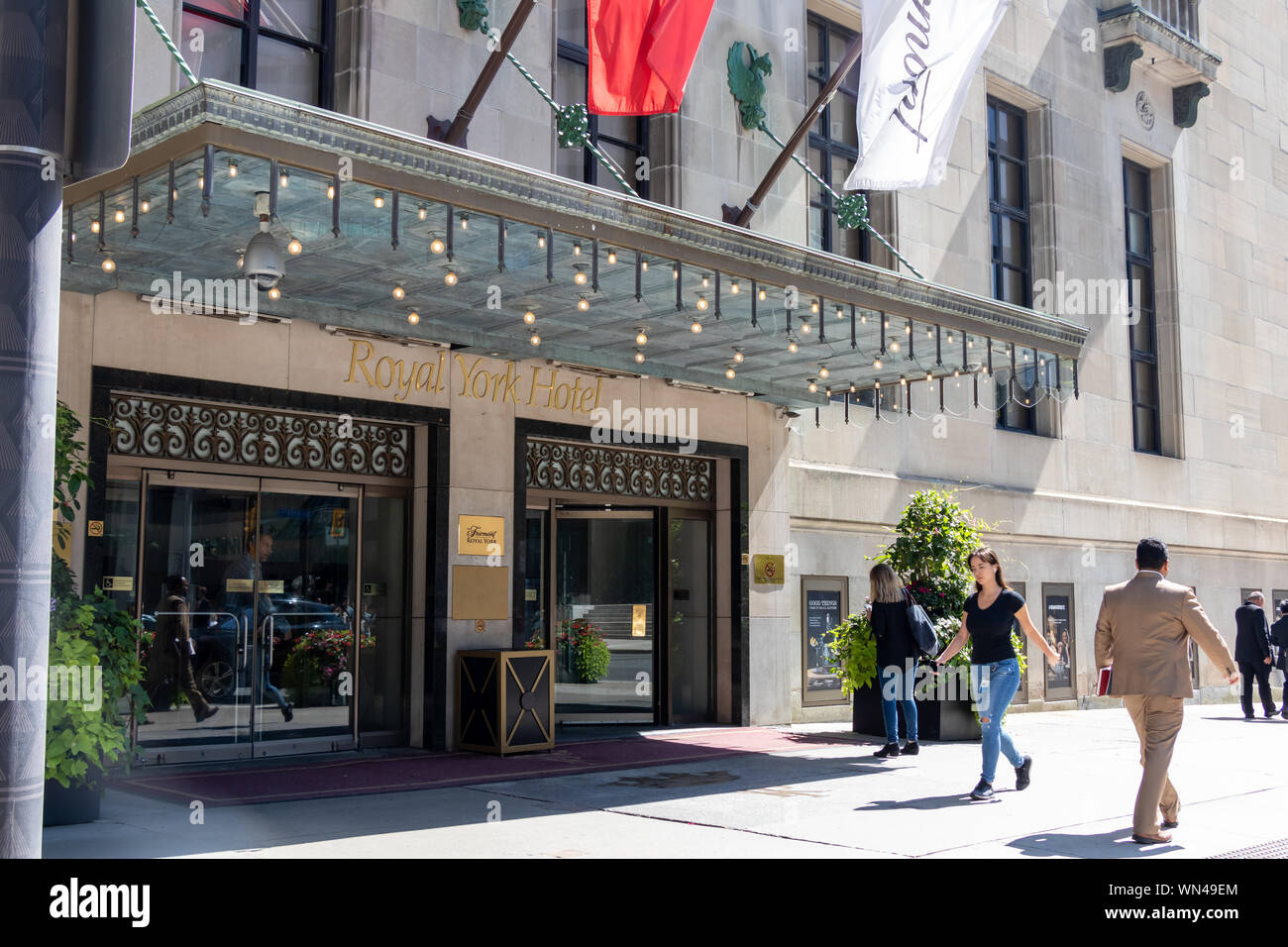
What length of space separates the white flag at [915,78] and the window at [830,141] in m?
4.48

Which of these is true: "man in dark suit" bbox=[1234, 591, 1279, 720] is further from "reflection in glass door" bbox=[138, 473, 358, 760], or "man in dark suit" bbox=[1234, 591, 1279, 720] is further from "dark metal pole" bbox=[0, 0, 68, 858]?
"dark metal pole" bbox=[0, 0, 68, 858]

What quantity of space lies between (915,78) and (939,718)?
719cm

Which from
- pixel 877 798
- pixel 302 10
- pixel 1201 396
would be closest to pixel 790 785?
pixel 877 798

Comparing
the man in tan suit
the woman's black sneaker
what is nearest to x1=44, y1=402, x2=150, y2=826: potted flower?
the man in tan suit

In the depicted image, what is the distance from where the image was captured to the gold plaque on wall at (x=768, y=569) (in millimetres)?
16594

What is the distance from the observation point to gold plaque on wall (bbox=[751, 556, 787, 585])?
54.4ft

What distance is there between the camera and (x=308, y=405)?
1252 cm

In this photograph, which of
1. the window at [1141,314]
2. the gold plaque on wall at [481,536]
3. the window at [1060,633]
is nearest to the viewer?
the gold plaque on wall at [481,536]

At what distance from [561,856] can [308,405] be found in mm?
6524

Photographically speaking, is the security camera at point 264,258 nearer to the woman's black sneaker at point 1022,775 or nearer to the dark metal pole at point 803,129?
the dark metal pole at point 803,129

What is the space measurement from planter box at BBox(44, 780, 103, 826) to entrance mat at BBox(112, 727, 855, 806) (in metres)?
1.03

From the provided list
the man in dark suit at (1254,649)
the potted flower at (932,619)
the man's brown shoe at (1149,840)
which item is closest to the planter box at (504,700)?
the potted flower at (932,619)

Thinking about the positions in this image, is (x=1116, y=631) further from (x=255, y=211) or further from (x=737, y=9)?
(x=737, y=9)

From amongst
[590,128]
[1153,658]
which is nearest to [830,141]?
[590,128]
